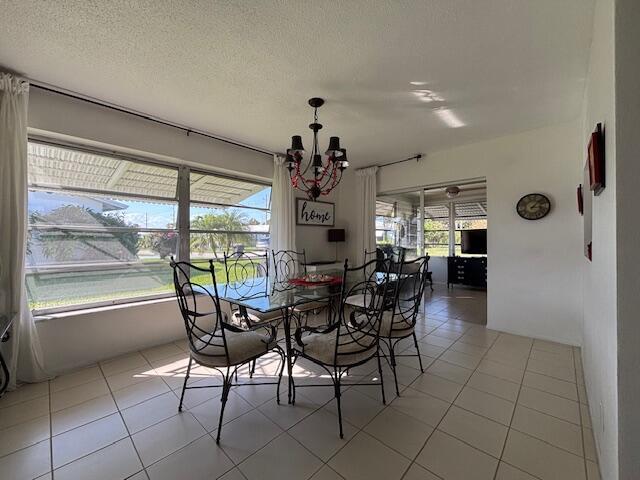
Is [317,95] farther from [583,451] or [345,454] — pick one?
[583,451]

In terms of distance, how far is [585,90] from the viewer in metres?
2.27

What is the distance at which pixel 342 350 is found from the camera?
Result: 168 centimetres

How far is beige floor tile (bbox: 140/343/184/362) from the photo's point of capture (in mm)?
2629

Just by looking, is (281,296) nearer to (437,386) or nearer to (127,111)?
(437,386)

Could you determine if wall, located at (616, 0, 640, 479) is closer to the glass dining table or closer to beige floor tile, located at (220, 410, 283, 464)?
the glass dining table

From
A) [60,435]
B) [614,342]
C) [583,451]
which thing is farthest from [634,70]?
[60,435]

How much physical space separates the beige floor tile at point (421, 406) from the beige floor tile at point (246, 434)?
86 cm

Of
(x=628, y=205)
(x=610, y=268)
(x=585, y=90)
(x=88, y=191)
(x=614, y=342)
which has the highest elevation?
(x=585, y=90)

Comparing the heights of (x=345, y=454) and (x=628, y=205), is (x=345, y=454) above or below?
below

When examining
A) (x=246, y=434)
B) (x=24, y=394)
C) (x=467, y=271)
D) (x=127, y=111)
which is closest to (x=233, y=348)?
(x=246, y=434)

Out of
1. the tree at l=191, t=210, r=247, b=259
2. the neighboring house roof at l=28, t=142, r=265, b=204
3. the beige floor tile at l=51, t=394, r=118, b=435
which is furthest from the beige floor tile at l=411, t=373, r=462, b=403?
the neighboring house roof at l=28, t=142, r=265, b=204

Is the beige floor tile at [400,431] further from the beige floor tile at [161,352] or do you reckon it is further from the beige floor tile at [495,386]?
the beige floor tile at [161,352]

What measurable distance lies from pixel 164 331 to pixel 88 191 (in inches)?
65.8

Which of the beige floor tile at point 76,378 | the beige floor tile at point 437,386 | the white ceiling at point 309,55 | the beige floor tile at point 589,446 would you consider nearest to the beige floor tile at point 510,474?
the beige floor tile at point 589,446
